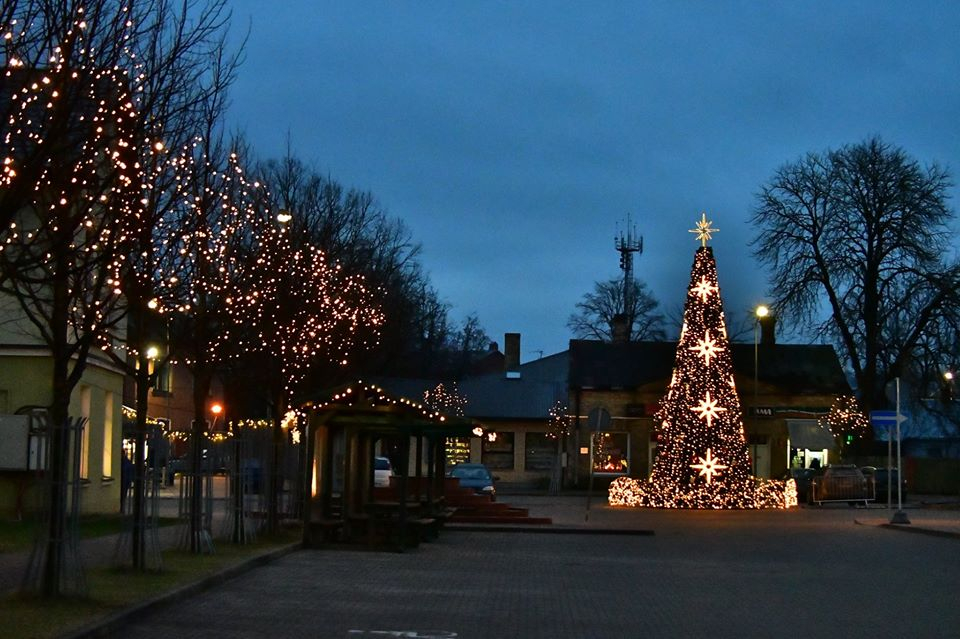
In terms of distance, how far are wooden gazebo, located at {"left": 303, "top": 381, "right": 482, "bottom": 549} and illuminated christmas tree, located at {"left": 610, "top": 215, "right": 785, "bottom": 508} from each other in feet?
51.0

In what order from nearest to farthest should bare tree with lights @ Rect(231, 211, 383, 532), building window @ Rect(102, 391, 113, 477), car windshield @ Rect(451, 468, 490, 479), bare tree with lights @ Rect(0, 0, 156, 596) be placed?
1. bare tree with lights @ Rect(0, 0, 156, 596)
2. bare tree with lights @ Rect(231, 211, 383, 532)
3. building window @ Rect(102, 391, 113, 477)
4. car windshield @ Rect(451, 468, 490, 479)

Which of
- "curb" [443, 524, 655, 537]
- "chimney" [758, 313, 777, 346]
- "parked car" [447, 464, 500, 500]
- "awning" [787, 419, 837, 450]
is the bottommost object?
"curb" [443, 524, 655, 537]

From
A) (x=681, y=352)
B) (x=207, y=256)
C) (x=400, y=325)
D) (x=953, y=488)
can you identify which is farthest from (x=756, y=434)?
(x=207, y=256)

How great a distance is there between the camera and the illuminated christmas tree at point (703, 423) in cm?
4266

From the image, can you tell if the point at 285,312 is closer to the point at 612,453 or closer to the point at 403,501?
the point at 403,501

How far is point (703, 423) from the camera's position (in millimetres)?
42594

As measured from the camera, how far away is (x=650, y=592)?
18141 mm

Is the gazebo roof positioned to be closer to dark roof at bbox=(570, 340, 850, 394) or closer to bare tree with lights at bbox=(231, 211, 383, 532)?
bare tree with lights at bbox=(231, 211, 383, 532)

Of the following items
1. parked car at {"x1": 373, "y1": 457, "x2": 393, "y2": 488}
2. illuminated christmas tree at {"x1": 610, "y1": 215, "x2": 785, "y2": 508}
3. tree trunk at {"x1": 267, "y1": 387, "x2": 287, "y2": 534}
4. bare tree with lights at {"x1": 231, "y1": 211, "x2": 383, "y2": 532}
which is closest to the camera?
tree trunk at {"x1": 267, "y1": 387, "x2": 287, "y2": 534}

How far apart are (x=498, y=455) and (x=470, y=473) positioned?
79.2ft

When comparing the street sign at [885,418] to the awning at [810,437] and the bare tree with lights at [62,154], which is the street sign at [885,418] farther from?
the awning at [810,437]

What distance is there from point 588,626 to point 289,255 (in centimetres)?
2013

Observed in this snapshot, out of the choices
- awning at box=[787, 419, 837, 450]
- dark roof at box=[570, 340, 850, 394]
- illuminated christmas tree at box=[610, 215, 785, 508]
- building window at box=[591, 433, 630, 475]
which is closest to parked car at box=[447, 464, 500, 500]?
illuminated christmas tree at box=[610, 215, 785, 508]

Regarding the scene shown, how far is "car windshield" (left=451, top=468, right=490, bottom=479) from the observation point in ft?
153
